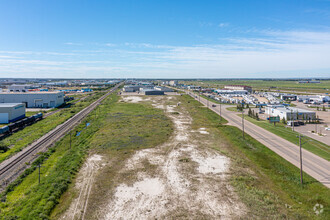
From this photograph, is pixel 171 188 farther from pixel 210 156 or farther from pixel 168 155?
pixel 210 156

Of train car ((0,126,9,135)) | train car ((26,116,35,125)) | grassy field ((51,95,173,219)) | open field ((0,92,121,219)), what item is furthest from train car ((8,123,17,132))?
grassy field ((51,95,173,219))

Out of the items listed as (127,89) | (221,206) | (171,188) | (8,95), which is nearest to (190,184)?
(171,188)

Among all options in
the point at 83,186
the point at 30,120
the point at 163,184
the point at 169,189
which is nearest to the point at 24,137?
the point at 30,120

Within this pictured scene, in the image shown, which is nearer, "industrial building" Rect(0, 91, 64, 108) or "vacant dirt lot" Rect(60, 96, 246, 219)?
"vacant dirt lot" Rect(60, 96, 246, 219)

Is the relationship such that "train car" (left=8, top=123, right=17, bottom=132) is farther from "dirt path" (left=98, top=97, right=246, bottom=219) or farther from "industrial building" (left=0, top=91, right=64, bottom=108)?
"industrial building" (left=0, top=91, right=64, bottom=108)

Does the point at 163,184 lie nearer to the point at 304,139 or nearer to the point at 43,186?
the point at 43,186

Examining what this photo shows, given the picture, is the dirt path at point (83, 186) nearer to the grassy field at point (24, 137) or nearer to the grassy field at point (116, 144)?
the grassy field at point (116, 144)
